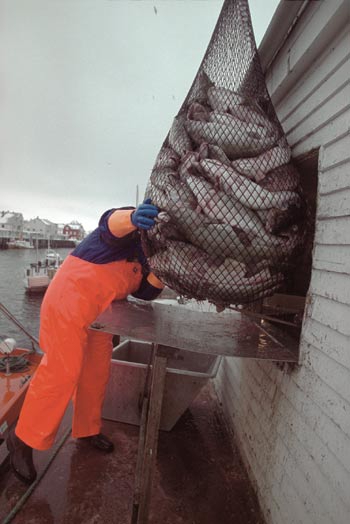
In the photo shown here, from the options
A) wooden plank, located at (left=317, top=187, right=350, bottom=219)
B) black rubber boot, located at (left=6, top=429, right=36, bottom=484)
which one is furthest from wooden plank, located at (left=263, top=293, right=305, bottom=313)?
black rubber boot, located at (left=6, top=429, right=36, bottom=484)

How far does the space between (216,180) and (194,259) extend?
53cm

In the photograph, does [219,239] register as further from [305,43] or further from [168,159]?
[305,43]

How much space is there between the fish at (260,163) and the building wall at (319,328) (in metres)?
0.31

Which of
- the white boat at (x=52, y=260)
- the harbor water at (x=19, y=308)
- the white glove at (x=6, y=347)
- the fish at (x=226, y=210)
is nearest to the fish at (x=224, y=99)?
the fish at (x=226, y=210)

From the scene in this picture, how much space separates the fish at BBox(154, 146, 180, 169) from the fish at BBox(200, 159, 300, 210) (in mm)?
310

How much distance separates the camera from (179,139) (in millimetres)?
2211

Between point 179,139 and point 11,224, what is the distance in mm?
86795

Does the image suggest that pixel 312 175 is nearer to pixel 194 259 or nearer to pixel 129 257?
pixel 194 259

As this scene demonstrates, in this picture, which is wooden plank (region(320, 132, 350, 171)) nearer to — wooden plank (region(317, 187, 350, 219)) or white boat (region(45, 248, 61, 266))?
wooden plank (region(317, 187, 350, 219))

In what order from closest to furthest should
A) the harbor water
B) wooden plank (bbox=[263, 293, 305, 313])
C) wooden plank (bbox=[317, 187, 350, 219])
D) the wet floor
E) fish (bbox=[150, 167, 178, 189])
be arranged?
wooden plank (bbox=[317, 187, 350, 219]), fish (bbox=[150, 167, 178, 189]), the wet floor, wooden plank (bbox=[263, 293, 305, 313]), the harbor water

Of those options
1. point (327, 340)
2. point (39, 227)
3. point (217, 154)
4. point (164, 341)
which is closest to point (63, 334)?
Result: point (164, 341)

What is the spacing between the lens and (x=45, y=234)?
286 ft

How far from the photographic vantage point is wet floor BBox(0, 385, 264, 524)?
254 cm

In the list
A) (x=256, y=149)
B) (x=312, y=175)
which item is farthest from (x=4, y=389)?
(x=312, y=175)
